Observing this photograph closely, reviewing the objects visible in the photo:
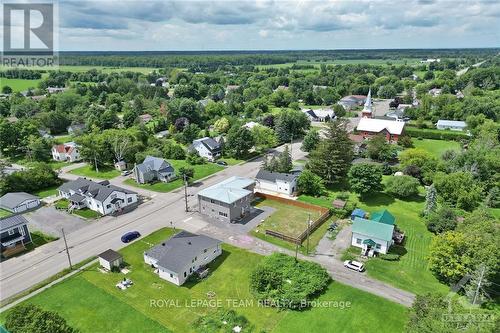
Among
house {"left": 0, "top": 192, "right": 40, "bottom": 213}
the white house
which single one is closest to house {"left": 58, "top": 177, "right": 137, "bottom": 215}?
house {"left": 0, "top": 192, "right": 40, "bottom": 213}

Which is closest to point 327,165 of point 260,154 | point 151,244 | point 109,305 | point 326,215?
point 326,215

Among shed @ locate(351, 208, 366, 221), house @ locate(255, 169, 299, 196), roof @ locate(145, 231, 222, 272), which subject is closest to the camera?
roof @ locate(145, 231, 222, 272)

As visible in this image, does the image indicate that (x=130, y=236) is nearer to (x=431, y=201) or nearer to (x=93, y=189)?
(x=93, y=189)

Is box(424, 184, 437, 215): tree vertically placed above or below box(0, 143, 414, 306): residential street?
above

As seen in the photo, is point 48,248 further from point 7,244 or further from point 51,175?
point 51,175

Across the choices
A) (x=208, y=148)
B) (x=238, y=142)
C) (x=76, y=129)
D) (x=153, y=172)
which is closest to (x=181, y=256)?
(x=153, y=172)

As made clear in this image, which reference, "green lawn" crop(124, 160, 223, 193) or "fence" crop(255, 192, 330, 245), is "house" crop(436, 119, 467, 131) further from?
"green lawn" crop(124, 160, 223, 193)

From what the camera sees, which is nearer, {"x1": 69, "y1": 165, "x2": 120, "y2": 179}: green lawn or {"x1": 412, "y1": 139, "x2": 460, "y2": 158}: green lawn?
{"x1": 69, "y1": 165, "x2": 120, "y2": 179}: green lawn

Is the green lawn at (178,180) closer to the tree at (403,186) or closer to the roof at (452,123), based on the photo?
the tree at (403,186)
